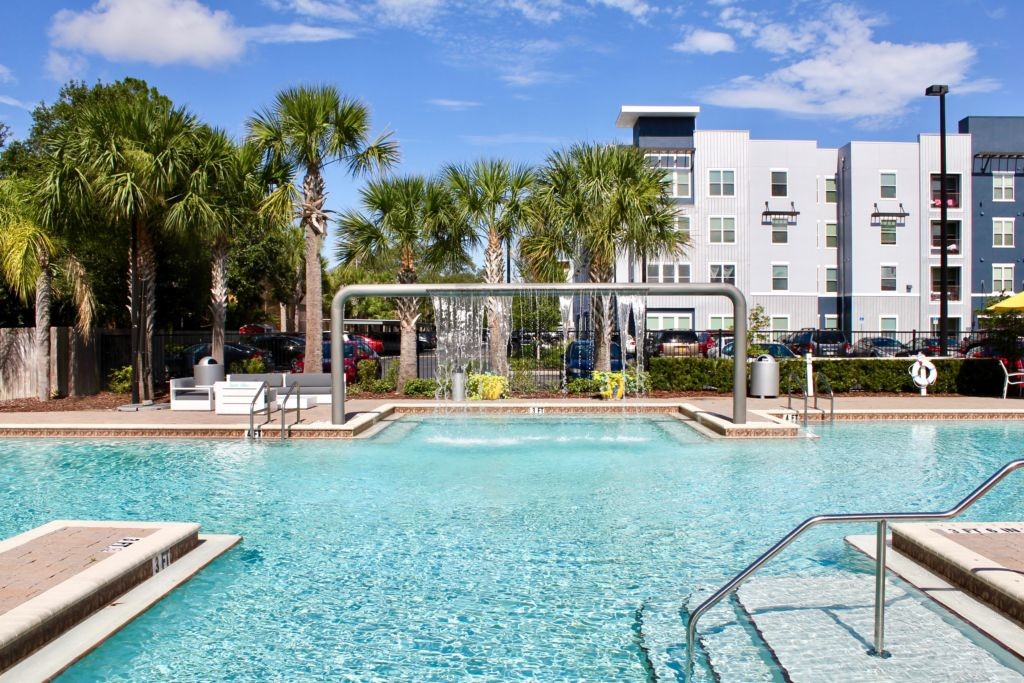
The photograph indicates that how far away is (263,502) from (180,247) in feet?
54.8

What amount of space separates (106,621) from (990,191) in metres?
50.3

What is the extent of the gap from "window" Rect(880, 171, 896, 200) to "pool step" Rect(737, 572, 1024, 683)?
42.5 meters

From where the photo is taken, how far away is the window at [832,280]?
149 ft

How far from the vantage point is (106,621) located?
18.0ft

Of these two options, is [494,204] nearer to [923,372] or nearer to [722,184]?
[923,372]

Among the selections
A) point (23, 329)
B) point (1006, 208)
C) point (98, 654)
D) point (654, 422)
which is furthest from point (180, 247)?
point (1006, 208)

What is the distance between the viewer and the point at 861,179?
1719 inches

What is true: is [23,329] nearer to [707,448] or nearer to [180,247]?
[180,247]

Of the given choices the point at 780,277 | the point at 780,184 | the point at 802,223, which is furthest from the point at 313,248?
the point at 802,223

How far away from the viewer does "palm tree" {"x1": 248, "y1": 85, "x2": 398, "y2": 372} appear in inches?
776

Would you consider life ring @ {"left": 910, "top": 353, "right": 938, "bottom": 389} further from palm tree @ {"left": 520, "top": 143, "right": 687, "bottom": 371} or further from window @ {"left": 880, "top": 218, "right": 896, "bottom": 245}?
window @ {"left": 880, "top": 218, "right": 896, "bottom": 245}

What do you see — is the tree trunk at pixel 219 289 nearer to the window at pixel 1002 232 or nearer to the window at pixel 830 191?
the window at pixel 830 191

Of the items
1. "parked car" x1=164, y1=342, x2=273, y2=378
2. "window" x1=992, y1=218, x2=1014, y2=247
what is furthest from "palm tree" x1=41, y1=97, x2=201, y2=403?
"window" x1=992, y1=218, x2=1014, y2=247

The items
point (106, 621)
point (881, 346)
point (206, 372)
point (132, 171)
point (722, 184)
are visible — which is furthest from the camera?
point (722, 184)
